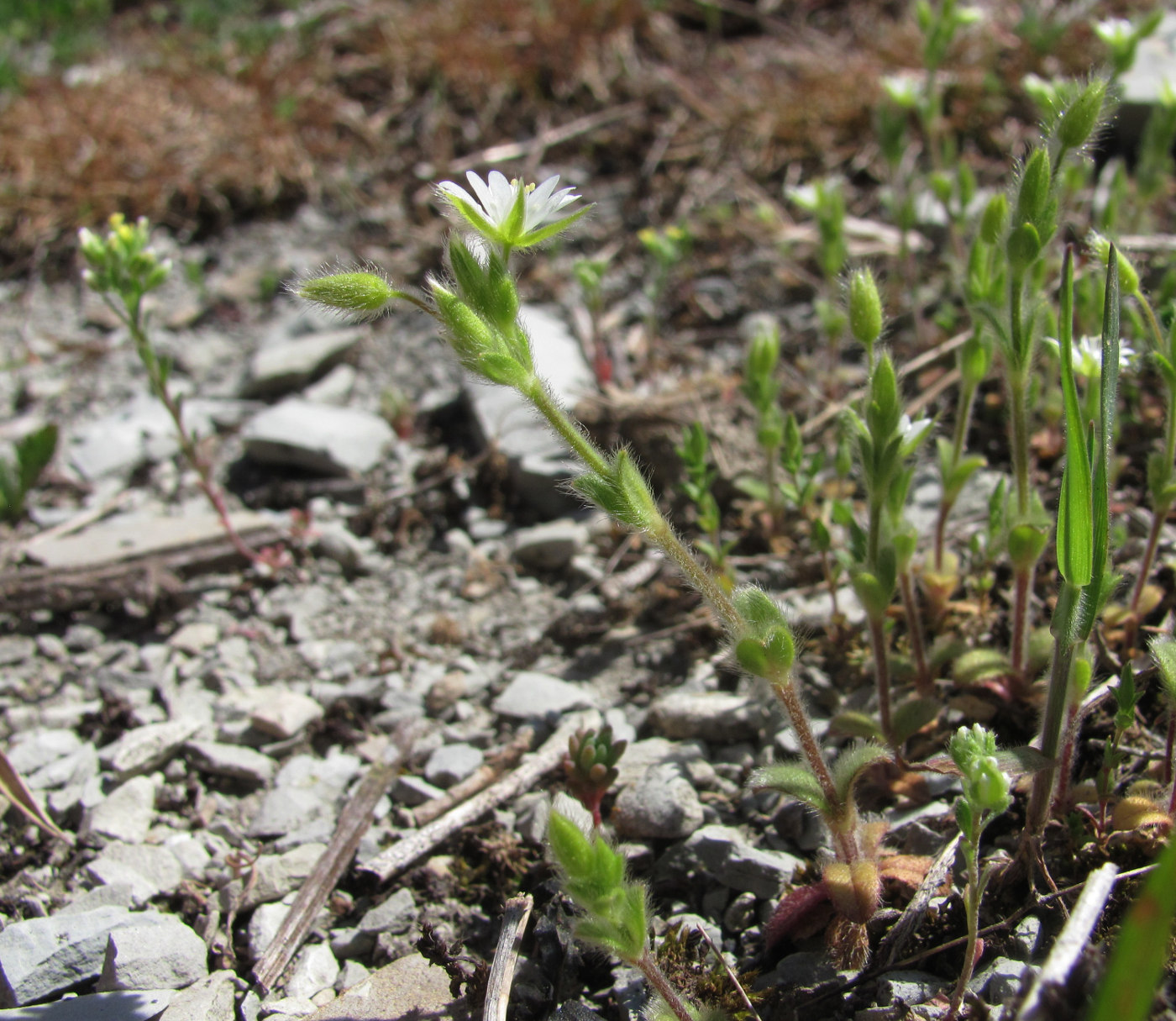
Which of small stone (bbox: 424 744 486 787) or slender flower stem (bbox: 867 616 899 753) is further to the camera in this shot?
small stone (bbox: 424 744 486 787)

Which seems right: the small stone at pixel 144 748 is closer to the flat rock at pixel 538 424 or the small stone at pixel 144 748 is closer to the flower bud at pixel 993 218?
the flat rock at pixel 538 424

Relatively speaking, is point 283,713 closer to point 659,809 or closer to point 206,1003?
point 206,1003

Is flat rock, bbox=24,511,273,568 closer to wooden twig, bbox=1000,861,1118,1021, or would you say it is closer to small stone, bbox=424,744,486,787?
small stone, bbox=424,744,486,787

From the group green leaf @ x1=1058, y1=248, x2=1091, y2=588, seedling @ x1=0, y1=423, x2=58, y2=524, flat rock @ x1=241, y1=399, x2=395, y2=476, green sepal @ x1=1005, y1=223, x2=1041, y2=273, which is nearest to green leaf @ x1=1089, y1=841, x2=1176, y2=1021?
green leaf @ x1=1058, y1=248, x2=1091, y2=588

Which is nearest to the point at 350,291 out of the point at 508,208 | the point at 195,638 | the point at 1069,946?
the point at 508,208

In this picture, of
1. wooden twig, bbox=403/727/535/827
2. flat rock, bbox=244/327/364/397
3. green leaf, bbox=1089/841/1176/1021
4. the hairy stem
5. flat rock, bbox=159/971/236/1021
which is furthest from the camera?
flat rock, bbox=244/327/364/397

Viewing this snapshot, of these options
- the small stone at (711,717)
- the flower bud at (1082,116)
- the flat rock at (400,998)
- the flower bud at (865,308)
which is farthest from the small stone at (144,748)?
the flower bud at (1082,116)
